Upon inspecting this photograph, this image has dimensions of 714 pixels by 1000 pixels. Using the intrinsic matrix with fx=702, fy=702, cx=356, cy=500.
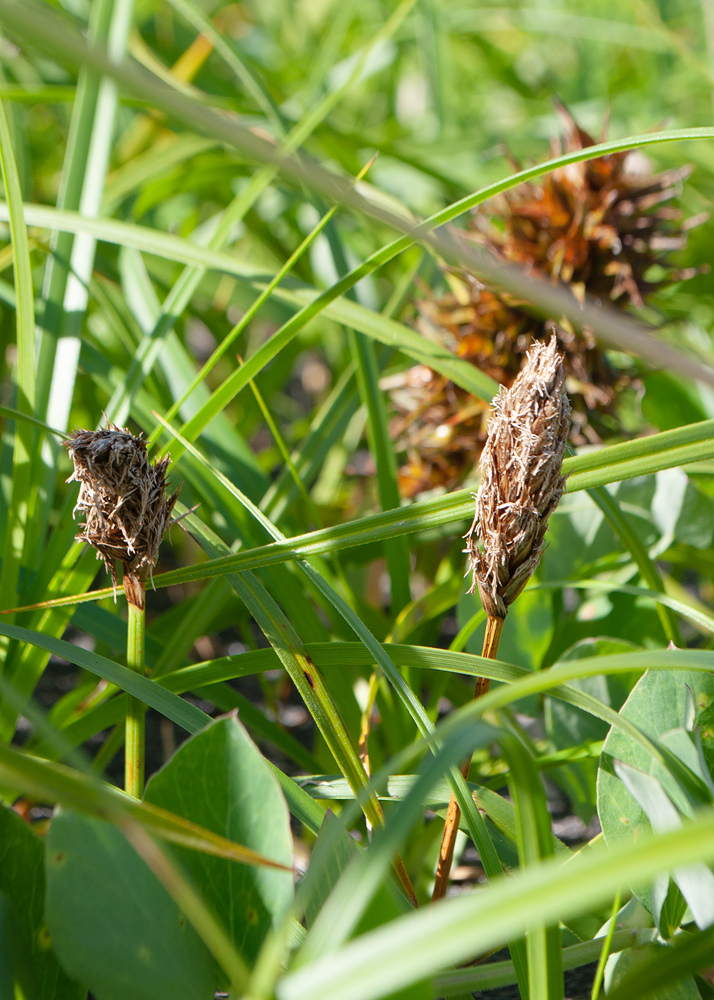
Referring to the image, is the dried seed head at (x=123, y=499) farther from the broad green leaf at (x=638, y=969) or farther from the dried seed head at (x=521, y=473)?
the broad green leaf at (x=638, y=969)

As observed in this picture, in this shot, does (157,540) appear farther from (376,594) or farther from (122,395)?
(376,594)

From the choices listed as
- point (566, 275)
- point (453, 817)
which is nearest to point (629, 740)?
point (453, 817)

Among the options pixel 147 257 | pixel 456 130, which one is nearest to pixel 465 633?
pixel 147 257

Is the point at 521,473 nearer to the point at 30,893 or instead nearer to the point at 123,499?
the point at 123,499

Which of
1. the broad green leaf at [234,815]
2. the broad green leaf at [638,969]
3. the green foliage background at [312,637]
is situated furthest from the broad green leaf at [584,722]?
the broad green leaf at [234,815]

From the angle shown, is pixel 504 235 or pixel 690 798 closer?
pixel 690 798

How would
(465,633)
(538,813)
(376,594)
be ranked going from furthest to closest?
(376,594), (465,633), (538,813)

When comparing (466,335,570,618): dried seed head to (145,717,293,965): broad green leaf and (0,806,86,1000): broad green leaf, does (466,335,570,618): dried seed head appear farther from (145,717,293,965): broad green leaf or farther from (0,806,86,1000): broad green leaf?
(0,806,86,1000): broad green leaf
